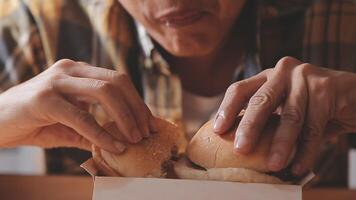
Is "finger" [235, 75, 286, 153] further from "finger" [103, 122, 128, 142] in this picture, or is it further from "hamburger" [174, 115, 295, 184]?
"finger" [103, 122, 128, 142]

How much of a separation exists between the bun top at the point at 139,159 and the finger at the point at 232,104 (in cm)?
9

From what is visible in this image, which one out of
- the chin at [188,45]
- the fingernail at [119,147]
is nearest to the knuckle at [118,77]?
the fingernail at [119,147]

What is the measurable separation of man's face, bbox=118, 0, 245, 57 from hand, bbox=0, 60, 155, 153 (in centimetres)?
25

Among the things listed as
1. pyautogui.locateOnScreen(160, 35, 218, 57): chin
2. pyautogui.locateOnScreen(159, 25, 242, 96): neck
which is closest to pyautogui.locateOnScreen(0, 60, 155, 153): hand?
pyautogui.locateOnScreen(160, 35, 218, 57): chin

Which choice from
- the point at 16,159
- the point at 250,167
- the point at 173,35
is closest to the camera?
the point at 250,167

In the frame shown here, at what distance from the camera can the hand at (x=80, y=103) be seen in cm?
72

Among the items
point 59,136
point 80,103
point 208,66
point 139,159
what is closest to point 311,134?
point 139,159

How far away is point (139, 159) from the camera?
0.69 meters

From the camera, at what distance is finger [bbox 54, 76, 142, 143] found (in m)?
0.71

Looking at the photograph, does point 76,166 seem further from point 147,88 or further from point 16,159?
point 16,159

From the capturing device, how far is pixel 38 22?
1438mm

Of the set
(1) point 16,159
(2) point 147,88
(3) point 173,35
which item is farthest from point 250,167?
(1) point 16,159

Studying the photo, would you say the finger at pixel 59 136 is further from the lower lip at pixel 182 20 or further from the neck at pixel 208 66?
the neck at pixel 208 66

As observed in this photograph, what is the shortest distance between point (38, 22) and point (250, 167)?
985mm
